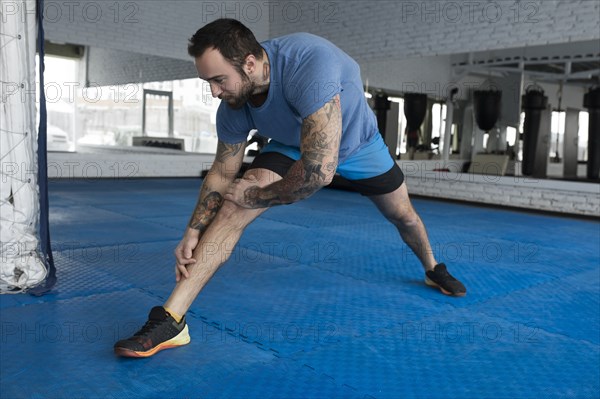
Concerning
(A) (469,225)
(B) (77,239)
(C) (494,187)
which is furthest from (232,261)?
(C) (494,187)

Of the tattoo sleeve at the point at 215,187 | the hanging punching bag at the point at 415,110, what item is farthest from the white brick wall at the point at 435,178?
the tattoo sleeve at the point at 215,187

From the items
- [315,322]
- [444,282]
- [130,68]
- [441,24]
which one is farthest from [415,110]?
[315,322]

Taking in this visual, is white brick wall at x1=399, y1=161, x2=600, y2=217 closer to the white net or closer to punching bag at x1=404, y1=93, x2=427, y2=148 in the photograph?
punching bag at x1=404, y1=93, x2=427, y2=148

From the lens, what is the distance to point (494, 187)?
21.4 ft

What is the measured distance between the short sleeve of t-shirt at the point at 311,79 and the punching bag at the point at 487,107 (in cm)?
584

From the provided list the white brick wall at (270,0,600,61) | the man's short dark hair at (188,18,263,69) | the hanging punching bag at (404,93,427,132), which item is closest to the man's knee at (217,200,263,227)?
the man's short dark hair at (188,18,263,69)

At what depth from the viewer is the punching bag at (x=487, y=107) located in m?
6.95

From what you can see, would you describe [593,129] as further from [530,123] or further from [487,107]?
[487,107]

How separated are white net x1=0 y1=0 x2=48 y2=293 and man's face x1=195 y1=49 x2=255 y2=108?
1272mm

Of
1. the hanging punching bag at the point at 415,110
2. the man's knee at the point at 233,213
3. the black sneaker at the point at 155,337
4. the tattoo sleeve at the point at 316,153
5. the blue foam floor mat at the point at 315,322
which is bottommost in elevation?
the blue foam floor mat at the point at 315,322

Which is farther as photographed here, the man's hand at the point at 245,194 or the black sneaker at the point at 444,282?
the black sneaker at the point at 444,282

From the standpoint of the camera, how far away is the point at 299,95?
5.34 ft

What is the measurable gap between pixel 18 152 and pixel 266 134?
126cm

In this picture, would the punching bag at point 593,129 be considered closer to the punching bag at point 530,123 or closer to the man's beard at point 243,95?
the punching bag at point 530,123
